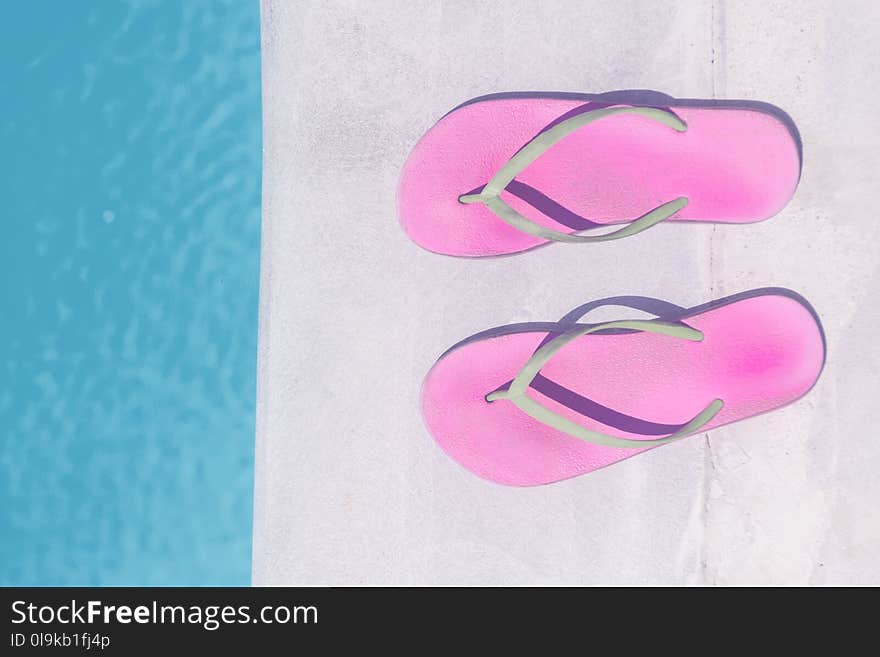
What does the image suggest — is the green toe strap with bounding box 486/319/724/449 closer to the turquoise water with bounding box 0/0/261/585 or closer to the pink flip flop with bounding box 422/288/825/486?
the pink flip flop with bounding box 422/288/825/486

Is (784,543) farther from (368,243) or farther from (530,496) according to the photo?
(368,243)

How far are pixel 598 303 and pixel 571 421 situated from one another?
244 millimetres

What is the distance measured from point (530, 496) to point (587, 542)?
0.15 metres

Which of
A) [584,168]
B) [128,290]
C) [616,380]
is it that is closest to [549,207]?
[584,168]

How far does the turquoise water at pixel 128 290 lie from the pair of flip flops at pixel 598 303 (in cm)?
41

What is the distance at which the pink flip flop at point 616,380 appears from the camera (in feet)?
3.76

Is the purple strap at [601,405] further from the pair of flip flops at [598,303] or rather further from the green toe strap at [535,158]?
the green toe strap at [535,158]

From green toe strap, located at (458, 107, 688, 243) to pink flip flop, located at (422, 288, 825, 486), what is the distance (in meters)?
0.17

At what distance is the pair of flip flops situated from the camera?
113cm

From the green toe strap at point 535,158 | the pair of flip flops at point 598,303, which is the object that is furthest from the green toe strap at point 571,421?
the green toe strap at point 535,158

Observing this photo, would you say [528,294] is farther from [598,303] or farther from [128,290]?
[128,290]

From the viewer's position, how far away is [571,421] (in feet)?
3.71

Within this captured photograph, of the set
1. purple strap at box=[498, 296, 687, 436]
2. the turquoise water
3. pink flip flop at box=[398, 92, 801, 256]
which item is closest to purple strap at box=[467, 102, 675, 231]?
pink flip flop at box=[398, 92, 801, 256]
